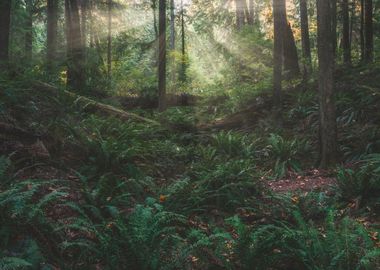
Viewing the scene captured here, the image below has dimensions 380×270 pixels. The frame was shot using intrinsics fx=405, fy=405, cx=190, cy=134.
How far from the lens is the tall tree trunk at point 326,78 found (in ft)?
27.5

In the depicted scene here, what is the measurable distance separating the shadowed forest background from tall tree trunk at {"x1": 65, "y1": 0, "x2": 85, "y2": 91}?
63mm

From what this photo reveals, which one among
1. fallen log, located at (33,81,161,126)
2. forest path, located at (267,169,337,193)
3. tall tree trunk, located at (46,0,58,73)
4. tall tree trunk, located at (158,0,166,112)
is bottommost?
forest path, located at (267,169,337,193)

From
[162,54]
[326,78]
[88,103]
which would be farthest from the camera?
[162,54]

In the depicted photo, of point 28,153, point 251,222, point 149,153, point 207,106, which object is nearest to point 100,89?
point 207,106

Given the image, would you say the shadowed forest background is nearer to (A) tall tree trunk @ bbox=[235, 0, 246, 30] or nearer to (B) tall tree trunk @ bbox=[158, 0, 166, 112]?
(B) tall tree trunk @ bbox=[158, 0, 166, 112]

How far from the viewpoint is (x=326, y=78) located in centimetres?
848

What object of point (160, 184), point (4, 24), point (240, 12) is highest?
point (240, 12)

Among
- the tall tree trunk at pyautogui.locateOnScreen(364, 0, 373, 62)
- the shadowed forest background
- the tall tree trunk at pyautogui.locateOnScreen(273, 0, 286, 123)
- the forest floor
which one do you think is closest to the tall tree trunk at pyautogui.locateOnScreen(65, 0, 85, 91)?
the shadowed forest background

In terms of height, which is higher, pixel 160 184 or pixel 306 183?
pixel 160 184

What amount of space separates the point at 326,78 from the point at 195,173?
3.39 metres

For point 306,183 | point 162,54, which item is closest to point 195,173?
point 306,183

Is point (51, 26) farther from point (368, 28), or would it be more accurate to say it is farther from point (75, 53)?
point (368, 28)

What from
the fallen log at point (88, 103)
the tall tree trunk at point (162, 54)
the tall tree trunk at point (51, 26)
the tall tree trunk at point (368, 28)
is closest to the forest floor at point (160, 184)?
the fallen log at point (88, 103)

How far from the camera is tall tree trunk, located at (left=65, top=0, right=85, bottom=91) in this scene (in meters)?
14.9
